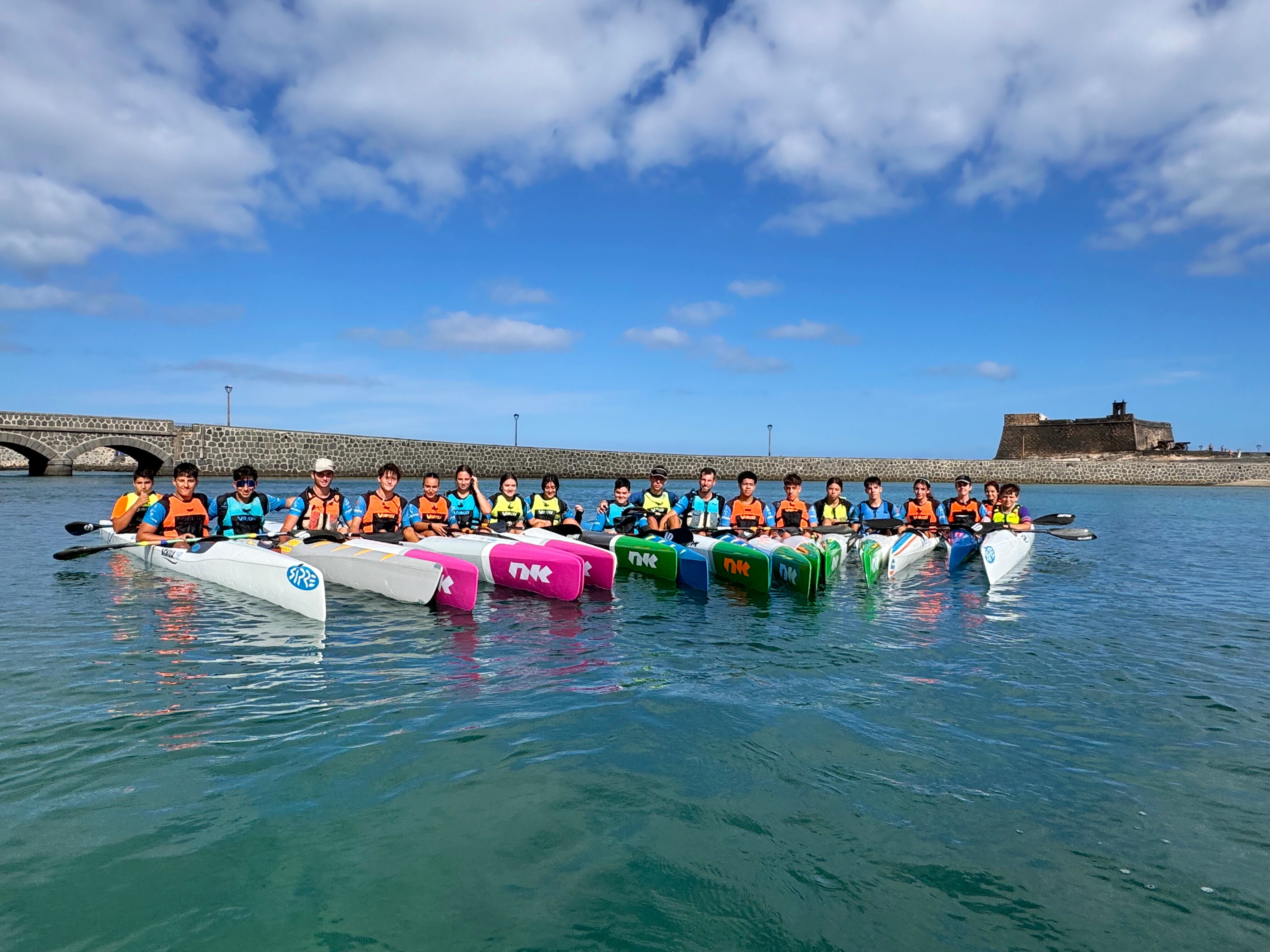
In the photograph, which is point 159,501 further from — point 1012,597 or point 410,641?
point 1012,597

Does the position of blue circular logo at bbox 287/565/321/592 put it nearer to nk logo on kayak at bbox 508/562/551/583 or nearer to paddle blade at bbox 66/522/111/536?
nk logo on kayak at bbox 508/562/551/583

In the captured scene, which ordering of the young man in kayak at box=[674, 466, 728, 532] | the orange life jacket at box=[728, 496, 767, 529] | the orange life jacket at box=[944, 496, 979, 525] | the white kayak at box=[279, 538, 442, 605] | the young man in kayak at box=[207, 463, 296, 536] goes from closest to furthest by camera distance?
1. the white kayak at box=[279, 538, 442, 605]
2. the young man in kayak at box=[207, 463, 296, 536]
3. the orange life jacket at box=[728, 496, 767, 529]
4. the young man in kayak at box=[674, 466, 728, 532]
5. the orange life jacket at box=[944, 496, 979, 525]

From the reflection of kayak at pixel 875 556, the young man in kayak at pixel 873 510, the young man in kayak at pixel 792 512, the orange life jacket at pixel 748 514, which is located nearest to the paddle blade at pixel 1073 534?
the young man in kayak at pixel 873 510

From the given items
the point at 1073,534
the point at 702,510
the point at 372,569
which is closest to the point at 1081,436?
the point at 1073,534

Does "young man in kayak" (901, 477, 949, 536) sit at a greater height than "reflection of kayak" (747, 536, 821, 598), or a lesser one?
greater

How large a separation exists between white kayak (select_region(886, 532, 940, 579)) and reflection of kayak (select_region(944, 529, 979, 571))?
362mm

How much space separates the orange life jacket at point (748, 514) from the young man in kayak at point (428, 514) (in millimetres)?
4333

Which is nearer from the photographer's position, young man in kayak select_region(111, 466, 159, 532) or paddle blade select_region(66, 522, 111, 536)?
young man in kayak select_region(111, 466, 159, 532)

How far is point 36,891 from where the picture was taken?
9.77 ft

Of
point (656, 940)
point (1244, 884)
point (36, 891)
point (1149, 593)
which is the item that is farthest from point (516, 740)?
point (1149, 593)

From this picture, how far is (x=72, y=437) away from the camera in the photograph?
36.4 meters

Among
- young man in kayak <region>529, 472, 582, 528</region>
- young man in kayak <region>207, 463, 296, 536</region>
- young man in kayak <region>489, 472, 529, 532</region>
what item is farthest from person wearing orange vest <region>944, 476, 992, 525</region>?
young man in kayak <region>207, 463, 296, 536</region>

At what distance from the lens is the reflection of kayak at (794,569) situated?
9570 millimetres

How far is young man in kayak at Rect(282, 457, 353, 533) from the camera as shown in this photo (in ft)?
33.7
